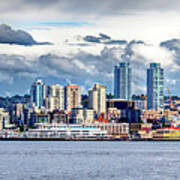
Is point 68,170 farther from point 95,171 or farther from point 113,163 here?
point 113,163

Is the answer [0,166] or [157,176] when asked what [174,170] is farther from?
[0,166]

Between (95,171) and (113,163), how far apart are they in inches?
544

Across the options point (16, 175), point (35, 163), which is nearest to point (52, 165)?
point (35, 163)

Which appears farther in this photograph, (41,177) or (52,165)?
(52,165)

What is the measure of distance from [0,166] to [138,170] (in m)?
17.2

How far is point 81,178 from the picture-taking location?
75.4 m

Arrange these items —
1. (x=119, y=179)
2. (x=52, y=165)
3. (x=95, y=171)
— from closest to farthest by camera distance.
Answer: (x=119, y=179)
(x=95, y=171)
(x=52, y=165)

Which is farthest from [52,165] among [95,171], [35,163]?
[95,171]

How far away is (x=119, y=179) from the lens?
74.8m

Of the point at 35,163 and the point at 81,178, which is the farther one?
the point at 35,163

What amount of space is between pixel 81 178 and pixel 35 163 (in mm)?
21658

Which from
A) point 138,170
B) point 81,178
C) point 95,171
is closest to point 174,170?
point 138,170

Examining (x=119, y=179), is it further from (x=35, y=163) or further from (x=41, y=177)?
(x=35, y=163)

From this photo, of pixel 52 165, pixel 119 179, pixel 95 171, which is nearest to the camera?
pixel 119 179
